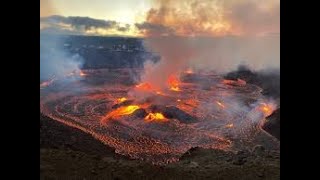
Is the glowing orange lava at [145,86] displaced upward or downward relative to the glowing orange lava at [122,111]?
upward

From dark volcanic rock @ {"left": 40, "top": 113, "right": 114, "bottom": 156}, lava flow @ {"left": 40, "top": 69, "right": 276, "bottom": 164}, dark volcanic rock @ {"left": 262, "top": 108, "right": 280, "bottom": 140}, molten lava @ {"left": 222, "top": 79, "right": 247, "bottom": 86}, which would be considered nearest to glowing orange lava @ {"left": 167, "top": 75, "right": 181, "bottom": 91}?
lava flow @ {"left": 40, "top": 69, "right": 276, "bottom": 164}

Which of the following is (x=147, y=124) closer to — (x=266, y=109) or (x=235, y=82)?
(x=235, y=82)

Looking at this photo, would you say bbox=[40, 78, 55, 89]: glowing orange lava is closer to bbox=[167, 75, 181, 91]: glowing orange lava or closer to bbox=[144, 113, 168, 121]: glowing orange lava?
bbox=[144, 113, 168, 121]: glowing orange lava

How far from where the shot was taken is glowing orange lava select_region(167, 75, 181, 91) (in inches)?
428

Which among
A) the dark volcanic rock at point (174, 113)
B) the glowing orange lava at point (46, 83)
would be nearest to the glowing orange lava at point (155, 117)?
the dark volcanic rock at point (174, 113)

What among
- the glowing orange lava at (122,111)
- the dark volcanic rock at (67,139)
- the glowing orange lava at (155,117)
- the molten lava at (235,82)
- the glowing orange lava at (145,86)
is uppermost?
the molten lava at (235,82)

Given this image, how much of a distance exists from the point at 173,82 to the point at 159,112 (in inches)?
52.5

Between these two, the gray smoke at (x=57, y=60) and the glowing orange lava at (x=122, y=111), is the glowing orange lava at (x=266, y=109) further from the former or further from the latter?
the gray smoke at (x=57, y=60)

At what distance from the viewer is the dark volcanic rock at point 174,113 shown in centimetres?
999

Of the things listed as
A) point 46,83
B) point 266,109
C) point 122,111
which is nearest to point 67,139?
point 122,111

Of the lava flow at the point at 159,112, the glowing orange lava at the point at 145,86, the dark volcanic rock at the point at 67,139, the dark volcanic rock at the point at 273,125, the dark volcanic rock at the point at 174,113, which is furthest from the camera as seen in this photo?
the glowing orange lava at the point at 145,86
